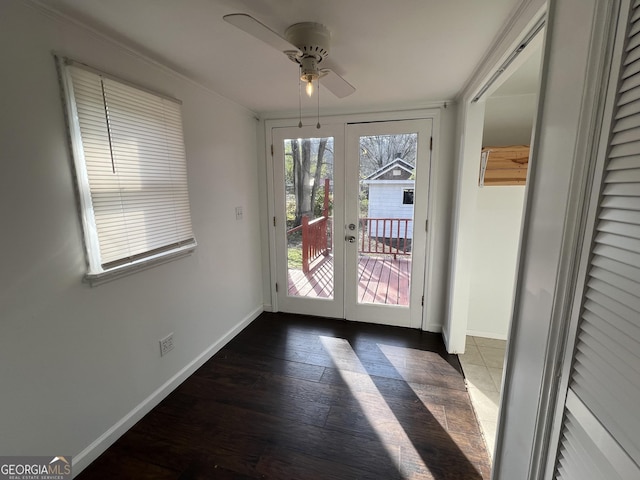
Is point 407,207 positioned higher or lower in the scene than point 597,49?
lower

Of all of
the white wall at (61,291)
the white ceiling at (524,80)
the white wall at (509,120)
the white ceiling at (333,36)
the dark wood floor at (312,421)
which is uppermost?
the white ceiling at (524,80)

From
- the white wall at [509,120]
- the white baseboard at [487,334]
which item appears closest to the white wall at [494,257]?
the white baseboard at [487,334]

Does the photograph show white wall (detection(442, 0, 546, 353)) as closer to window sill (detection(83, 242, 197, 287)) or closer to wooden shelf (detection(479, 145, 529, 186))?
wooden shelf (detection(479, 145, 529, 186))

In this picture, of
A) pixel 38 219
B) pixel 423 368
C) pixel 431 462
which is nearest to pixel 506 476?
pixel 431 462

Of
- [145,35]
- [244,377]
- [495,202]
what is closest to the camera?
[145,35]

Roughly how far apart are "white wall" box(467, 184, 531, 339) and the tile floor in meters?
0.18

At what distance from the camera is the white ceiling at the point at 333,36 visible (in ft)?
4.04

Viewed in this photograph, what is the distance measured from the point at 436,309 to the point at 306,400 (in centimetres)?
158

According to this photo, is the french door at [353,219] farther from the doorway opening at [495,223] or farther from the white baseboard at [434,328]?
the doorway opening at [495,223]

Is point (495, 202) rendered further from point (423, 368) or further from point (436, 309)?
point (423, 368)

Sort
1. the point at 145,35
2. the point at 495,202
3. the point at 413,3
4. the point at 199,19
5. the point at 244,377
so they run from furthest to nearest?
the point at 495,202, the point at 244,377, the point at 145,35, the point at 199,19, the point at 413,3

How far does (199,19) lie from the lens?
131 centimetres

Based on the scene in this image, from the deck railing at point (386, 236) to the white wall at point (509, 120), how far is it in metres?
1.03

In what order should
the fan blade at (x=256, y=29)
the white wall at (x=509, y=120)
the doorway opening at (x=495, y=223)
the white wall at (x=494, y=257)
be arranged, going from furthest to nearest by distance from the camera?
the white wall at (x=494, y=257) → the white wall at (x=509, y=120) → the doorway opening at (x=495, y=223) → the fan blade at (x=256, y=29)
